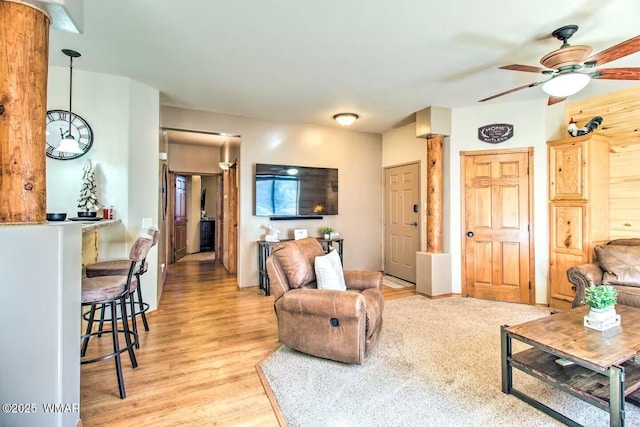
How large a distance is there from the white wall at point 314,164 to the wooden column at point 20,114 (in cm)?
301

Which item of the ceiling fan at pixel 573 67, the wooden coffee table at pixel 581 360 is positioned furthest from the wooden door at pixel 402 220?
the wooden coffee table at pixel 581 360

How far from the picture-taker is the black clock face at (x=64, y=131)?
3.13 m

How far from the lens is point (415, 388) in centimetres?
213

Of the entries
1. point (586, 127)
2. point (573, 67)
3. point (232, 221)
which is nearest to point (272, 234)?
point (232, 221)

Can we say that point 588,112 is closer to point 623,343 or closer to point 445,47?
point 445,47

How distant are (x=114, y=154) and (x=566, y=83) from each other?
425 centimetres

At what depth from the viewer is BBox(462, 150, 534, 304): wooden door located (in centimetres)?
414

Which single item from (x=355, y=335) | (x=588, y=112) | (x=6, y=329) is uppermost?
(x=588, y=112)

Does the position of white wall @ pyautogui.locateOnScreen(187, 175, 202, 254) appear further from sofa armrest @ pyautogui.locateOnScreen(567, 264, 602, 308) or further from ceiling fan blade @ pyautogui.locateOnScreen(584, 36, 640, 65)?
ceiling fan blade @ pyautogui.locateOnScreen(584, 36, 640, 65)

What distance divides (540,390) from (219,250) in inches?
254

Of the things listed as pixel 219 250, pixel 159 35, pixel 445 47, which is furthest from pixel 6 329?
pixel 219 250

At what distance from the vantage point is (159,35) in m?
2.55

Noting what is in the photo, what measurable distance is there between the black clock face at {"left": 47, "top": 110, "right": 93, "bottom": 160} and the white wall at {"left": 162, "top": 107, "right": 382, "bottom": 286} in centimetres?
123

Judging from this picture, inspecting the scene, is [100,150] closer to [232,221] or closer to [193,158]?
[232,221]
